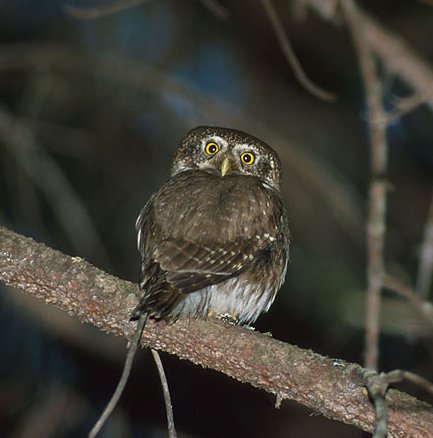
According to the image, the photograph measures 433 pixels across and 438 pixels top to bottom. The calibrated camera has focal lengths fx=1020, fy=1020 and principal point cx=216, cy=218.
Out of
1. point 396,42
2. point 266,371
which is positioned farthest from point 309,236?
point 266,371

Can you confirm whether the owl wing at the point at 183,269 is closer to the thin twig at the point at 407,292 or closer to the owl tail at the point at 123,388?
the owl tail at the point at 123,388

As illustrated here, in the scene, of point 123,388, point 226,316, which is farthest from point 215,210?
point 123,388

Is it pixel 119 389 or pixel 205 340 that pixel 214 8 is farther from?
pixel 119 389

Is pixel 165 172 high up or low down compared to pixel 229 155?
up

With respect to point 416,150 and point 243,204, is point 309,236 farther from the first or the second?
point 243,204

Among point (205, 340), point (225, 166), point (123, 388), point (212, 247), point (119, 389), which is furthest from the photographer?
point (225, 166)

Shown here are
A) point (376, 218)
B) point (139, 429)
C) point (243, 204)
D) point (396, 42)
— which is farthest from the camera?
point (139, 429)

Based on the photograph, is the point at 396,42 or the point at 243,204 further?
the point at 396,42
